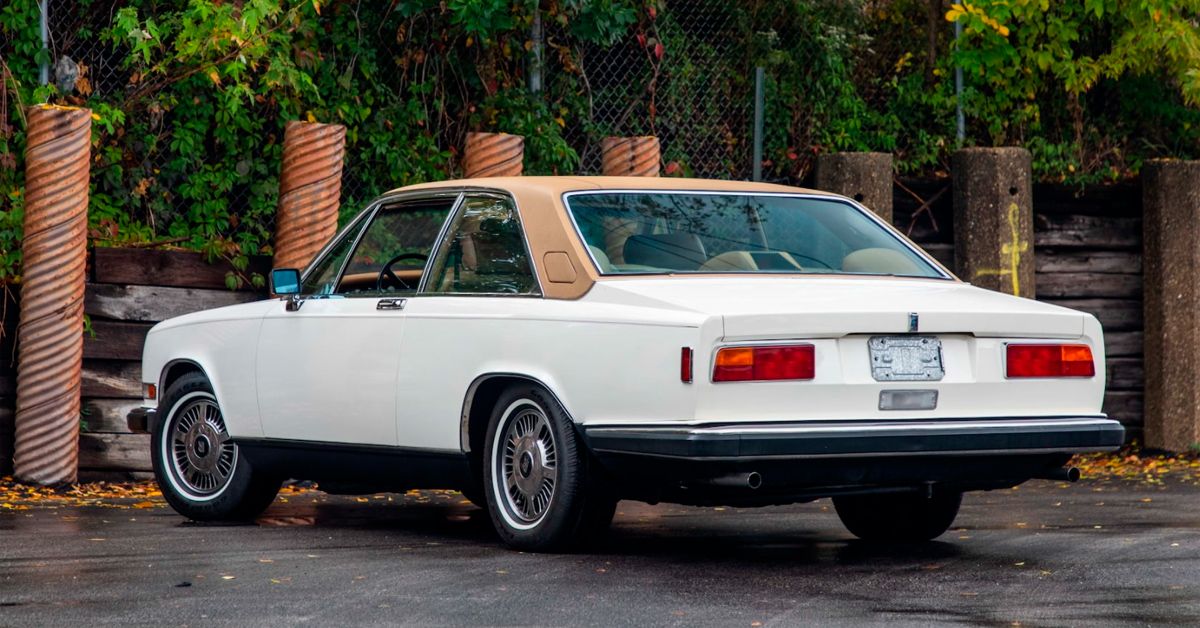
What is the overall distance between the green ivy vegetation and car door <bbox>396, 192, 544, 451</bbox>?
410 cm

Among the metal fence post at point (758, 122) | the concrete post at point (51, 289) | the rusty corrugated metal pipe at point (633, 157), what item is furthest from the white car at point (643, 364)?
the metal fence post at point (758, 122)

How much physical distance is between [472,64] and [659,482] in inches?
278

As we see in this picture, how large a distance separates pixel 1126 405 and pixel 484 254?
24.7ft

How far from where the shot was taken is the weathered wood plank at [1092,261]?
14.0 meters

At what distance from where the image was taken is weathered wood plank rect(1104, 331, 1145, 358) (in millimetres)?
14023

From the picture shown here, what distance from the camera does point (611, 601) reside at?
6125mm

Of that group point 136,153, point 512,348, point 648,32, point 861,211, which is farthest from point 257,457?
point 648,32

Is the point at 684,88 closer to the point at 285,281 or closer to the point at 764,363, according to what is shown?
the point at 285,281

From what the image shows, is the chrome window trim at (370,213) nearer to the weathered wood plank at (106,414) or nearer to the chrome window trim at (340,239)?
the chrome window trim at (340,239)

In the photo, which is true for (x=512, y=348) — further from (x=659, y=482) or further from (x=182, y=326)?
(x=182, y=326)

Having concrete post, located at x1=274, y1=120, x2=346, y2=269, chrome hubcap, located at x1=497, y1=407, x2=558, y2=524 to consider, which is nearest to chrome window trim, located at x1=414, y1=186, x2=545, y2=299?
chrome hubcap, located at x1=497, y1=407, x2=558, y2=524

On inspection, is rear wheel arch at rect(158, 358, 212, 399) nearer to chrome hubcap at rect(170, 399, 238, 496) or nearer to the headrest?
chrome hubcap at rect(170, 399, 238, 496)

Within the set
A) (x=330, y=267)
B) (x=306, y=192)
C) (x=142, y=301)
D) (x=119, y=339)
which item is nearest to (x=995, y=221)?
(x=306, y=192)

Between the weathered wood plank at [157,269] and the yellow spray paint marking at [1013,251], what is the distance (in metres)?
5.14
